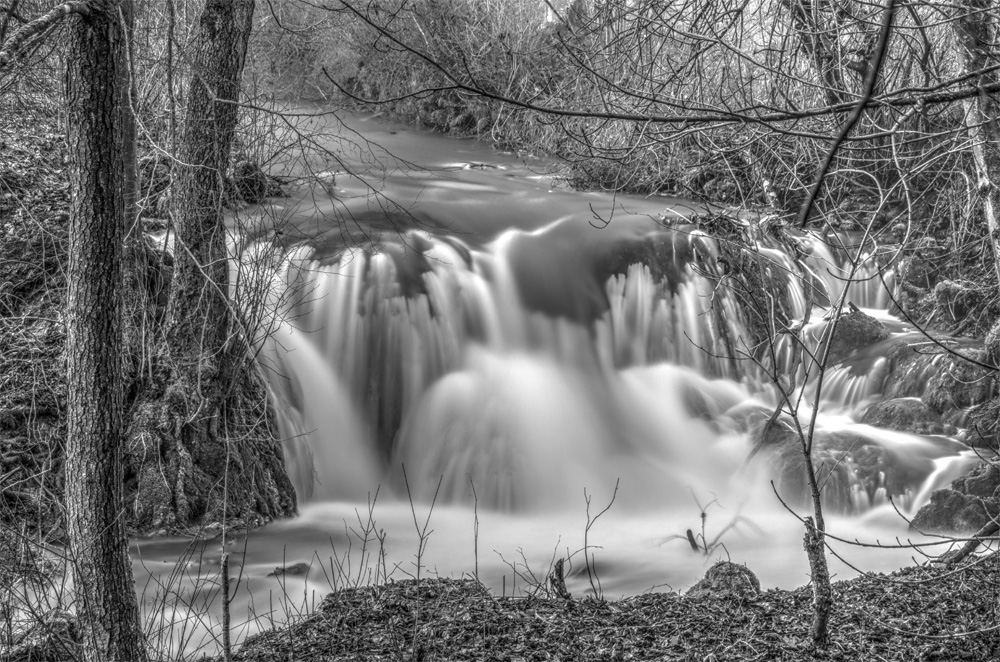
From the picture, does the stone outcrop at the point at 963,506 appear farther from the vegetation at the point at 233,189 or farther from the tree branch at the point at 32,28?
the tree branch at the point at 32,28

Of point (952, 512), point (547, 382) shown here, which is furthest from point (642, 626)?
point (547, 382)

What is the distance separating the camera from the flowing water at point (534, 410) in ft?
22.5

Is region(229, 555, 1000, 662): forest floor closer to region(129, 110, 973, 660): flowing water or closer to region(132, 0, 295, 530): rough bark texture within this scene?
region(129, 110, 973, 660): flowing water

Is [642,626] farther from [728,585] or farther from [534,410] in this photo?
[534,410]

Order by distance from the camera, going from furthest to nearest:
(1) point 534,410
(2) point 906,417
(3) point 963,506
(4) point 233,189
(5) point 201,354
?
(1) point 534,410
(2) point 906,417
(4) point 233,189
(3) point 963,506
(5) point 201,354

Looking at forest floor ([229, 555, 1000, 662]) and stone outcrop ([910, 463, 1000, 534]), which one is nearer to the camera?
forest floor ([229, 555, 1000, 662])

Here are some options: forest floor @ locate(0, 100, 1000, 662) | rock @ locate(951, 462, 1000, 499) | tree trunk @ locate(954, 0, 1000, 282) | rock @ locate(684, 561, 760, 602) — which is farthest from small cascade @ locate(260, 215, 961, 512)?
tree trunk @ locate(954, 0, 1000, 282)

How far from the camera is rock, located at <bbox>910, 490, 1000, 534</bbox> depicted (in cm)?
672

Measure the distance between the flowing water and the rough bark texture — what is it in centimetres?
35

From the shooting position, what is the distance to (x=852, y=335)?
30.4ft

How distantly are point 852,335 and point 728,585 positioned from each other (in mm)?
5588

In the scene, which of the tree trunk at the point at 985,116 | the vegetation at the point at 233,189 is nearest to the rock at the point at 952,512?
the vegetation at the point at 233,189

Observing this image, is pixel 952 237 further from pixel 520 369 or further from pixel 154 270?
pixel 154 270

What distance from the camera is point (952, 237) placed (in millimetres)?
9016
